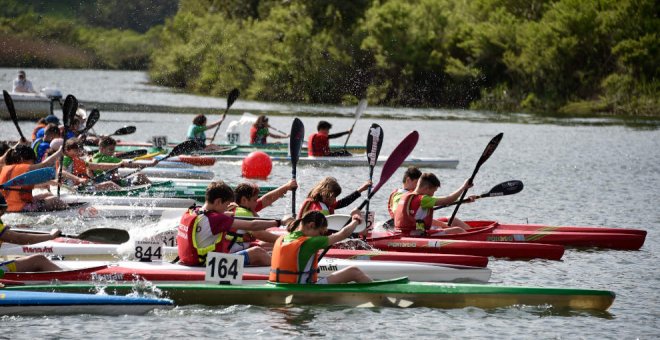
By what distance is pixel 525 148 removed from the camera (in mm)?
35656

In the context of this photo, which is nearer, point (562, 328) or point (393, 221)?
point (562, 328)

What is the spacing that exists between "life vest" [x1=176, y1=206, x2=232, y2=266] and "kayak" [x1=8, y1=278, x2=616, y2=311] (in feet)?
1.33

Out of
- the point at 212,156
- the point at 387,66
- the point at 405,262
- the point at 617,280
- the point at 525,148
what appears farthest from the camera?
the point at 387,66

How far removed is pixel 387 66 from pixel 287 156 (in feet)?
118

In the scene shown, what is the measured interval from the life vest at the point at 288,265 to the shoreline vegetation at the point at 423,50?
108ft

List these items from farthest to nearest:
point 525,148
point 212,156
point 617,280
Result: point 525,148 < point 212,156 < point 617,280

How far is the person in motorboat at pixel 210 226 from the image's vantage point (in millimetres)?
11844

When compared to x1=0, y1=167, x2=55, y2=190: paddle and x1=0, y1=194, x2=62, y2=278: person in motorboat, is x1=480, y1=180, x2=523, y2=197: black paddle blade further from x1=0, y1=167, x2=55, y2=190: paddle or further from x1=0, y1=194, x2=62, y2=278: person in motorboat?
x1=0, y1=194, x2=62, y2=278: person in motorboat

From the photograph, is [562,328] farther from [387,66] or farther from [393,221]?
[387,66]

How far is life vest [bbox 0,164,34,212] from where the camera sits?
53.2 ft

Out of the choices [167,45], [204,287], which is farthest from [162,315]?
[167,45]

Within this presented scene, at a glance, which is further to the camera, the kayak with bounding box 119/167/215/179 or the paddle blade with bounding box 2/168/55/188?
the kayak with bounding box 119/167/215/179

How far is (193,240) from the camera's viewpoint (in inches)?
476

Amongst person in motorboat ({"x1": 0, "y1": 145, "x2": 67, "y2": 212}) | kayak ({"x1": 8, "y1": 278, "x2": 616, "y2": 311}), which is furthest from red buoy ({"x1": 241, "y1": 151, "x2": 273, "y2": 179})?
kayak ({"x1": 8, "y1": 278, "x2": 616, "y2": 311})
